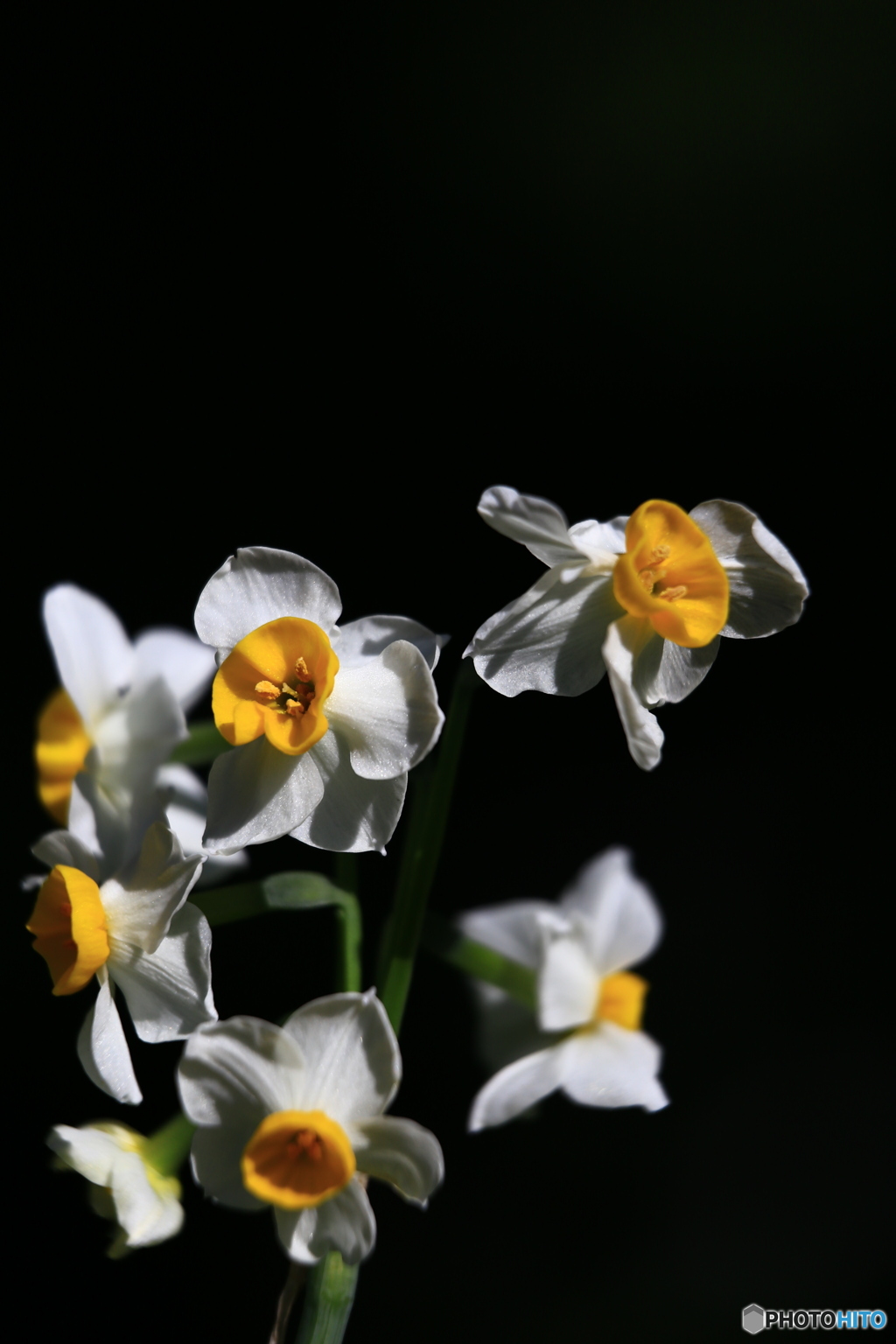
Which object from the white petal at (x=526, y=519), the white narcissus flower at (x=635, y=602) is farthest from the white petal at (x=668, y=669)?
the white petal at (x=526, y=519)

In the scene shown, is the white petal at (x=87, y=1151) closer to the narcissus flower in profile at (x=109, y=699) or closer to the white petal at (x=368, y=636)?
the narcissus flower in profile at (x=109, y=699)

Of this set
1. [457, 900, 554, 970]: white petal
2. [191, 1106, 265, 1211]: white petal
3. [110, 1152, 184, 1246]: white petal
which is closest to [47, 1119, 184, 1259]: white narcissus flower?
[110, 1152, 184, 1246]: white petal

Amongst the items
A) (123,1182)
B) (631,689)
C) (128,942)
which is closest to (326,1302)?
(123,1182)

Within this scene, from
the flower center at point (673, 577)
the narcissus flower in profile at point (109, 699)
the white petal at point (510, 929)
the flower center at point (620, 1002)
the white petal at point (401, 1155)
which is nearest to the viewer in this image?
the white petal at point (401, 1155)

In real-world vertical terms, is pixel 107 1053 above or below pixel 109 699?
below

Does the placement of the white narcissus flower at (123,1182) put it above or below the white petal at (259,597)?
below

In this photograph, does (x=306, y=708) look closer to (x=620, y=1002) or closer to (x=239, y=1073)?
(x=239, y=1073)

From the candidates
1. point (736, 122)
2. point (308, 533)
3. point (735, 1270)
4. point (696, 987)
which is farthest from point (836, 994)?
point (736, 122)
